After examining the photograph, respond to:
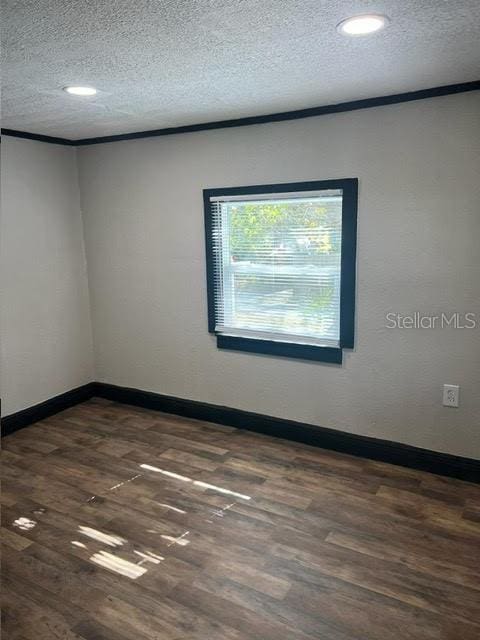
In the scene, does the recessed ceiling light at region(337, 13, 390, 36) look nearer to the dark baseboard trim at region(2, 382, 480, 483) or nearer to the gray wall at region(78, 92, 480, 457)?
the gray wall at region(78, 92, 480, 457)

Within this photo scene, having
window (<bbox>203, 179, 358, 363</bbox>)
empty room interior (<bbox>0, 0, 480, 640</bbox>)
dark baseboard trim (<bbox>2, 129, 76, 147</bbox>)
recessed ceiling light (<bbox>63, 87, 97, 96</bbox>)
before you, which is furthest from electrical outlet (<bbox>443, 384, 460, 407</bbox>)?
dark baseboard trim (<bbox>2, 129, 76, 147</bbox>)

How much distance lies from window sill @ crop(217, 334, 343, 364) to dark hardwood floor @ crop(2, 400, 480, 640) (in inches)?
25.5

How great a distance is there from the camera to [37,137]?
143 inches

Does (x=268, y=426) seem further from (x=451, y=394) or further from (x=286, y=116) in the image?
(x=286, y=116)

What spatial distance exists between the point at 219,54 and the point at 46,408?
3.10 metres

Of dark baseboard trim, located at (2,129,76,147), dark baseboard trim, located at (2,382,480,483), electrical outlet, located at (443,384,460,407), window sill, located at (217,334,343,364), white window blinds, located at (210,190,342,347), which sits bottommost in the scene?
dark baseboard trim, located at (2,382,480,483)

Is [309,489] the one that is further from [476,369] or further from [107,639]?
[107,639]

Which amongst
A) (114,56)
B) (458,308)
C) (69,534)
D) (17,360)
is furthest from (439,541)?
(17,360)

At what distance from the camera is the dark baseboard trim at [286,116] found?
257cm

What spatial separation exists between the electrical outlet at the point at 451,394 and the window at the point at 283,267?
2.07 ft

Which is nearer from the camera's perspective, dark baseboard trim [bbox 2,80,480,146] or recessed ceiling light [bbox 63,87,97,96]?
recessed ceiling light [bbox 63,87,97,96]

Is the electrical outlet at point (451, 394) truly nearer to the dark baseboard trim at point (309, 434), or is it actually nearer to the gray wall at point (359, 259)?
the gray wall at point (359, 259)

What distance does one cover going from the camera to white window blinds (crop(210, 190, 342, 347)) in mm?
3084

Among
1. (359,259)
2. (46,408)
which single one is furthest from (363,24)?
(46,408)
